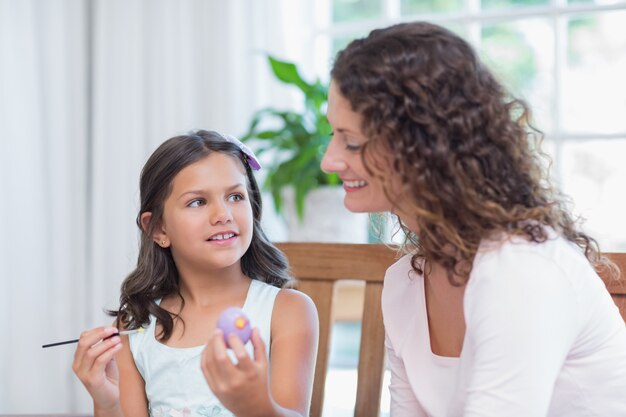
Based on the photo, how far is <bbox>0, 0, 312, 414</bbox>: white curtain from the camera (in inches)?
122

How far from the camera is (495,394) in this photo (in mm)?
1108

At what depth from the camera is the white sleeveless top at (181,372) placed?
1600 mm

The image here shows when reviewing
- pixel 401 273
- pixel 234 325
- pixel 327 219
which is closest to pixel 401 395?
pixel 401 273

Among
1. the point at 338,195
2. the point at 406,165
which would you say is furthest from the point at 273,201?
the point at 406,165

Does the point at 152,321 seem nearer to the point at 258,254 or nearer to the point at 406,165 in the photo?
the point at 258,254

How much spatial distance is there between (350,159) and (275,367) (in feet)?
1.58

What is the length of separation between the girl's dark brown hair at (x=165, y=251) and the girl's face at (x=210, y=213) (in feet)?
0.08

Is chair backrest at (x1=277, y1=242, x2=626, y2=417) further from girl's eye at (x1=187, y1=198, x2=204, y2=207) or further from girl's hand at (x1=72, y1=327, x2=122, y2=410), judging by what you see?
girl's hand at (x1=72, y1=327, x2=122, y2=410)

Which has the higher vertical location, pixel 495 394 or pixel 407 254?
pixel 407 254

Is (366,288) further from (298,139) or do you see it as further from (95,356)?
(298,139)

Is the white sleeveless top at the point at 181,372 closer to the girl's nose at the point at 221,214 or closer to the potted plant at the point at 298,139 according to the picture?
the girl's nose at the point at 221,214

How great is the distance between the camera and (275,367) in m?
1.56

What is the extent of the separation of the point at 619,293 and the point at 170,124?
204 cm

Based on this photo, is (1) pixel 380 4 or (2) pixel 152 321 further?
(1) pixel 380 4
